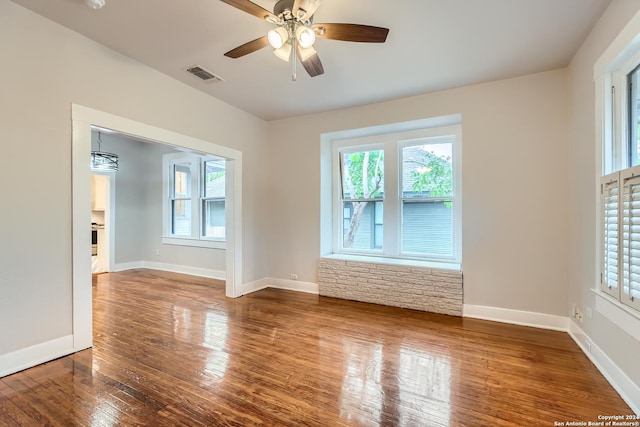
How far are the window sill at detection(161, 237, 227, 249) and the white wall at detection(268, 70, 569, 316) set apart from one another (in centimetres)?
375

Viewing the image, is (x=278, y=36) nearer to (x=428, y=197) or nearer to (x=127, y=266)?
(x=428, y=197)

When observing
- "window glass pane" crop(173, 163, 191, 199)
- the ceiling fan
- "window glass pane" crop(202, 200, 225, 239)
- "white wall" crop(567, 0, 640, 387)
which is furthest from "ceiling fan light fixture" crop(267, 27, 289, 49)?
"window glass pane" crop(173, 163, 191, 199)

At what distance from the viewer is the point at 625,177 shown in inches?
74.4

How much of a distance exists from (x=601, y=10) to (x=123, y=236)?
7773 millimetres

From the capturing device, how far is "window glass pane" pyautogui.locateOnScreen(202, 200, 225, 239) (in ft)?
19.0

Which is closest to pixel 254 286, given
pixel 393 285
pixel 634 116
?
pixel 393 285

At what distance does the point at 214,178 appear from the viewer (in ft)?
19.3

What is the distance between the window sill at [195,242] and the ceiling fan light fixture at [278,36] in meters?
4.22

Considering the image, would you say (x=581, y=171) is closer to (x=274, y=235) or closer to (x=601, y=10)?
(x=601, y=10)

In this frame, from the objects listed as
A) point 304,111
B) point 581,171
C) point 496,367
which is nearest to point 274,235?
point 304,111

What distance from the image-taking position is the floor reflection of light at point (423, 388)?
178 centimetres

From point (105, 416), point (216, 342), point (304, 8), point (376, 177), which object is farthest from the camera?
point (376, 177)

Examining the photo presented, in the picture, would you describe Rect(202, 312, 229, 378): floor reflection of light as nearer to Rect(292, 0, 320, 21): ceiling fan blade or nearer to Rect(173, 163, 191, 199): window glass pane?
Rect(292, 0, 320, 21): ceiling fan blade

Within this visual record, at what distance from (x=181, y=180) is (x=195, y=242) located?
142cm
